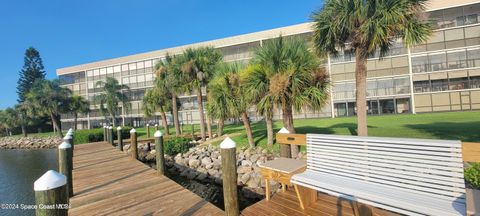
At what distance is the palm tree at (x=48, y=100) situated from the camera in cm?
3569

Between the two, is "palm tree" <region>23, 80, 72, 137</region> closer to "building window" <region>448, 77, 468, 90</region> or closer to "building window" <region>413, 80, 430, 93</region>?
"building window" <region>413, 80, 430, 93</region>

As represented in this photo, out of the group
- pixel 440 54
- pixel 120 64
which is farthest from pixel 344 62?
pixel 120 64

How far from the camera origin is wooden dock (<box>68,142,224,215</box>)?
4121mm

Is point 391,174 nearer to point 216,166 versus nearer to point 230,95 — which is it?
→ point 216,166

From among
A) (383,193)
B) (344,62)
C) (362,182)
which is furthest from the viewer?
(344,62)

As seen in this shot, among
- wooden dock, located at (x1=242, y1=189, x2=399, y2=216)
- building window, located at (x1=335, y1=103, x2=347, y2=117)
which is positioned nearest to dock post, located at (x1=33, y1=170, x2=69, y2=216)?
wooden dock, located at (x1=242, y1=189, x2=399, y2=216)

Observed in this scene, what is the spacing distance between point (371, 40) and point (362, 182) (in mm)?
5958

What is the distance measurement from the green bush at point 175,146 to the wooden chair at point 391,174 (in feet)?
40.3

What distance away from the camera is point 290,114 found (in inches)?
339

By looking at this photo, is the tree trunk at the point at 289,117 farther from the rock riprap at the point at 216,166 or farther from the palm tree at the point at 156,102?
the palm tree at the point at 156,102

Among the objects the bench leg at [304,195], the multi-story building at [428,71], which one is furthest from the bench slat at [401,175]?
the multi-story building at [428,71]

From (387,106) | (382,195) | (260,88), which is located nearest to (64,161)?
(260,88)

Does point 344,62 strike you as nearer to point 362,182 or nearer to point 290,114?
point 290,114

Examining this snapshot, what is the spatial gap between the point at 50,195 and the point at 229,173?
7.02ft
